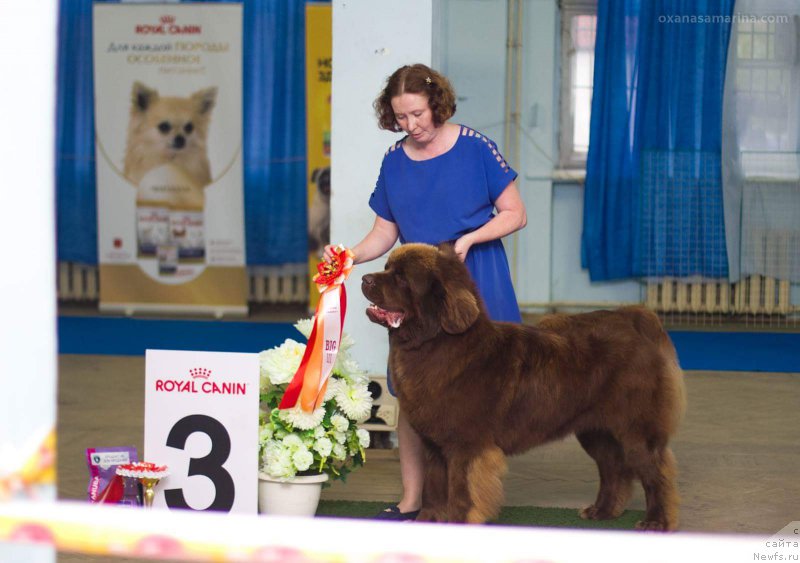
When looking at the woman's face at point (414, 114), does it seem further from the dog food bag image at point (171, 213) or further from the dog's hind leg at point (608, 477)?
the dog food bag image at point (171, 213)

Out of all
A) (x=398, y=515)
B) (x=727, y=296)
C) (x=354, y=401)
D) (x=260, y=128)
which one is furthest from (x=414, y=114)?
(x=727, y=296)

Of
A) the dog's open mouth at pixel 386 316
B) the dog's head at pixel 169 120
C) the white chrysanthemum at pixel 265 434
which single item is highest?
the dog's head at pixel 169 120

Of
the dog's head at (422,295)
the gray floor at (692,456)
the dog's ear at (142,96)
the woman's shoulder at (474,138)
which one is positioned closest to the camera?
the dog's head at (422,295)

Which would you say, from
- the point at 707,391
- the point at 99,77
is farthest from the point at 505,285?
the point at 99,77

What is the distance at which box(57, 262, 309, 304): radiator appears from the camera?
9.15 m

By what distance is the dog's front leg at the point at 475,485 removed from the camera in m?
2.87

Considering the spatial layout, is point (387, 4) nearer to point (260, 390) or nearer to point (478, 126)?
point (260, 390)

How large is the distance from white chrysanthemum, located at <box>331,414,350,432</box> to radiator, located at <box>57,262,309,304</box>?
19.1 ft

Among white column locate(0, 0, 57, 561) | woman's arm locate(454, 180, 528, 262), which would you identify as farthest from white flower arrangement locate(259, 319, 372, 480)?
white column locate(0, 0, 57, 561)

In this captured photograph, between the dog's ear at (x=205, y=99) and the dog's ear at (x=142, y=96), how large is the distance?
38 cm

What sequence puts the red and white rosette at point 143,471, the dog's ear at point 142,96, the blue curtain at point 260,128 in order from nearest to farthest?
the red and white rosette at point 143,471
the blue curtain at point 260,128
the dog's ear at point 142,96

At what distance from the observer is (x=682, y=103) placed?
8594mm

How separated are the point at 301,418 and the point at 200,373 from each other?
1.23 ft

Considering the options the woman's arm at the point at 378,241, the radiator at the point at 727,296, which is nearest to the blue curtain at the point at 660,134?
the radiator at the point at 727,296
